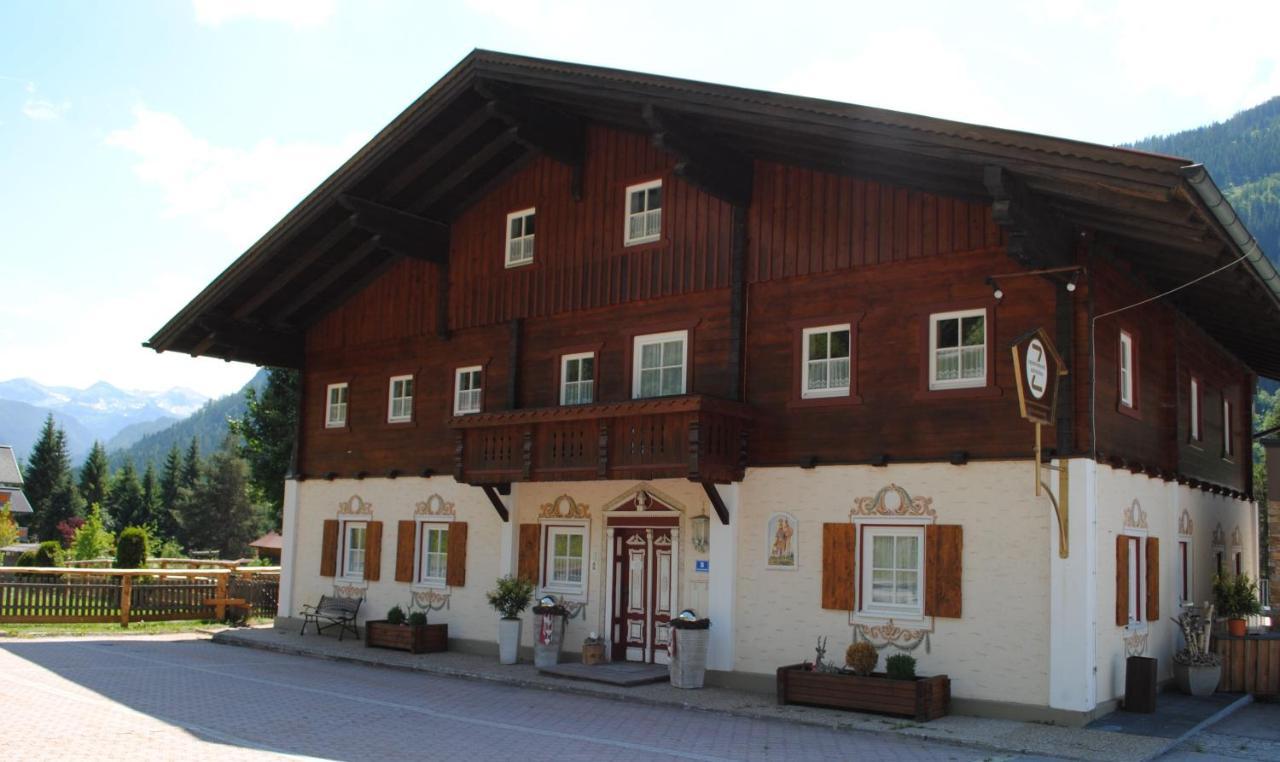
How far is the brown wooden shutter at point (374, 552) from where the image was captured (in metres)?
22.2

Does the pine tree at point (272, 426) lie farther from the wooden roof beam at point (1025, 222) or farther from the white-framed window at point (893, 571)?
the wooden roof beam at point (1025, 222)

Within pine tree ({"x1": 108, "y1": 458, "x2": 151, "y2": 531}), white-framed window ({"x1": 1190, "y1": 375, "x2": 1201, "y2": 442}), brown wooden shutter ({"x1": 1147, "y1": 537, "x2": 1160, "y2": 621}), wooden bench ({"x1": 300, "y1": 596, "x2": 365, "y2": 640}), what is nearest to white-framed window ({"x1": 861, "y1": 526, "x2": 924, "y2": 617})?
brown wooden shutter ({"x1": 1147, "y1": 537, "x2": 1160, "y2": 621})

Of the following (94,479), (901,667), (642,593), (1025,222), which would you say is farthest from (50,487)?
(1025,222)

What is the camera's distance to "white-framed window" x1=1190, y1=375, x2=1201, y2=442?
63.6 feet

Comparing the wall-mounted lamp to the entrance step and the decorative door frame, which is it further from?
the entrance step

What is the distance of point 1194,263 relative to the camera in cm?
1520

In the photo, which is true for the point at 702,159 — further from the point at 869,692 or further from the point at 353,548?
the point at 353,548

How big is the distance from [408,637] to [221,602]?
763cm

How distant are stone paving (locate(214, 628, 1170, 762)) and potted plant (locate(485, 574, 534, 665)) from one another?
0.27m

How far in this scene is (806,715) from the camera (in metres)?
14.1

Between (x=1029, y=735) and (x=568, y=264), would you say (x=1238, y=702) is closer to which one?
(x=1029, y=735)

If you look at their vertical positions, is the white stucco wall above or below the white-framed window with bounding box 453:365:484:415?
below

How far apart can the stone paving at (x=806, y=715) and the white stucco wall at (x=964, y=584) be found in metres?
0.62

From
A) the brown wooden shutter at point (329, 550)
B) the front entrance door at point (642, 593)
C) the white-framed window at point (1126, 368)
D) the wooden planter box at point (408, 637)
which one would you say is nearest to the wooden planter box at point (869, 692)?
the front entrance door at point (642, 593)
